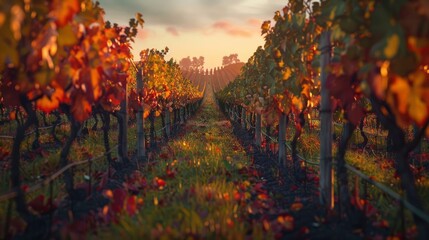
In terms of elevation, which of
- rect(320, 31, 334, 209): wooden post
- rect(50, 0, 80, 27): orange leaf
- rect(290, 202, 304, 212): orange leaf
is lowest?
rect(290, 202, 304, 212): orange leaf

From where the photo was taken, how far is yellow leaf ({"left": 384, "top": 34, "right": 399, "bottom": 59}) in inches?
87.9

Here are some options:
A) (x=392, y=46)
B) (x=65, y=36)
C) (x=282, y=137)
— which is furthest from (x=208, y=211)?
(x=282, y=137)

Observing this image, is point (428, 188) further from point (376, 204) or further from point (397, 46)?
point (397, 46)

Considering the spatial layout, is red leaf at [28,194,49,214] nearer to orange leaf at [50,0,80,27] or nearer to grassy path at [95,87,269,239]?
grassy path at [95,87,269,239]

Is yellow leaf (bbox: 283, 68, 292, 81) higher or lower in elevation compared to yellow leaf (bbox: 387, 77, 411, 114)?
higher

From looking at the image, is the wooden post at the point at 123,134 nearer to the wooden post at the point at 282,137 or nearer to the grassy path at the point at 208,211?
the grassy path at the point at 208,211

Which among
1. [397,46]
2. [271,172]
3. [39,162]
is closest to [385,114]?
[397,46]

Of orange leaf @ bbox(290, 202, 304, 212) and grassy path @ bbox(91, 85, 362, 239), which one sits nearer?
grassy path @ bbox(91, 85, 362, 239)

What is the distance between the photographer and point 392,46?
2.23 meters

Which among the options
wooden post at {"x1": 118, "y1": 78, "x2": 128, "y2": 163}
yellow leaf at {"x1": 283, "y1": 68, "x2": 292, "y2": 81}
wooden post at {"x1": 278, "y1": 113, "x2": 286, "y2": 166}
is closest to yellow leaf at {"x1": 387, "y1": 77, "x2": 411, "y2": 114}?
yellow leaf at {"x1": 283, "y1": 68, "x2": 292, "y2": 81}

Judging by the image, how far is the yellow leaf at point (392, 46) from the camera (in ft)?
7.32

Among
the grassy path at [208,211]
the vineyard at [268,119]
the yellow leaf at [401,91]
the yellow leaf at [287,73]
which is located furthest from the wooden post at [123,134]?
the yellow leaf at [401,91]

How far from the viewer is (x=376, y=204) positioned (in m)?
4.91

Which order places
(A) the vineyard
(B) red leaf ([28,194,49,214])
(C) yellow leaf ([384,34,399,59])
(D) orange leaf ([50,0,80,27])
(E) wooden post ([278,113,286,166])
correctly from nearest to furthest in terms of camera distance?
(C) yellow leaf ([384,34,399,59]) < (A) the vineyard < (D) orange leaf ([50,0,80,27]) < (B) red leaf ([28,194,49,214]) < (E) wooden post ([278,113,286,166])
